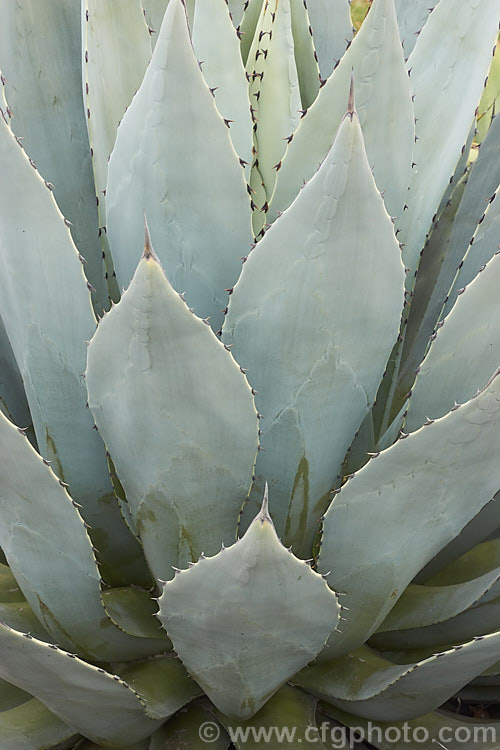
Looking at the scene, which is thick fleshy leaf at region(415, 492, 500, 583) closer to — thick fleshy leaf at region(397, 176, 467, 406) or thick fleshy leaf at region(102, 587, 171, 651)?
thick fleshy leaf at region(397, 176, 467, 406)

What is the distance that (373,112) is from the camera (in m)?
0.80

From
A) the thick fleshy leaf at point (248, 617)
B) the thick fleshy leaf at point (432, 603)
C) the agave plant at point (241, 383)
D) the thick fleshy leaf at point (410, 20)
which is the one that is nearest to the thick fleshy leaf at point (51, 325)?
the agave plant at point (241, 383)

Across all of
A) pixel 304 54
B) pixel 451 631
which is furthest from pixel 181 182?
pixel 451 631

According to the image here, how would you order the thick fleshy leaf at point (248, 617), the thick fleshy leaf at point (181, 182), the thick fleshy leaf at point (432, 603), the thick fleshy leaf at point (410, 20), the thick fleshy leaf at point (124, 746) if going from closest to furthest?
the thick fleshy leaf at point (248, 617)
the thick fleshy leaf at point (181, 182)
the thick fleshy leaf at point (432, 603)
the thick fleshy leaf at point (124, 746)
the thick fleshy leaf at point (410, 20)

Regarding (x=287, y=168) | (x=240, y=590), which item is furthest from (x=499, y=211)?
(x=240, y=590)

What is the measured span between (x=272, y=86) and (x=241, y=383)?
1.30 feet

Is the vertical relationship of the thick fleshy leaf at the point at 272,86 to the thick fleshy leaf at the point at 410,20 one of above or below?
below

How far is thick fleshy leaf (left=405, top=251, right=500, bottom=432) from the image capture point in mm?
763

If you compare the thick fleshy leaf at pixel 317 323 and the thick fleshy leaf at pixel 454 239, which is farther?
the thick fleshy leaf at pixel 454 239

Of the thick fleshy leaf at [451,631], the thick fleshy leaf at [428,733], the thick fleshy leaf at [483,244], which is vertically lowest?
the thick fleshy leaf at [428,733]

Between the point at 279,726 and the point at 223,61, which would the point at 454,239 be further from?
the point at 279,726

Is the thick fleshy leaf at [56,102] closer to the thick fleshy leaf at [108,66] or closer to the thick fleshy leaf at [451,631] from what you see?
the thick fleshy leaf at [108,66]

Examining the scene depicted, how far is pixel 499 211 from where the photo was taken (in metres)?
0.87

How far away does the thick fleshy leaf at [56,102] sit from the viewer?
3.16ft
